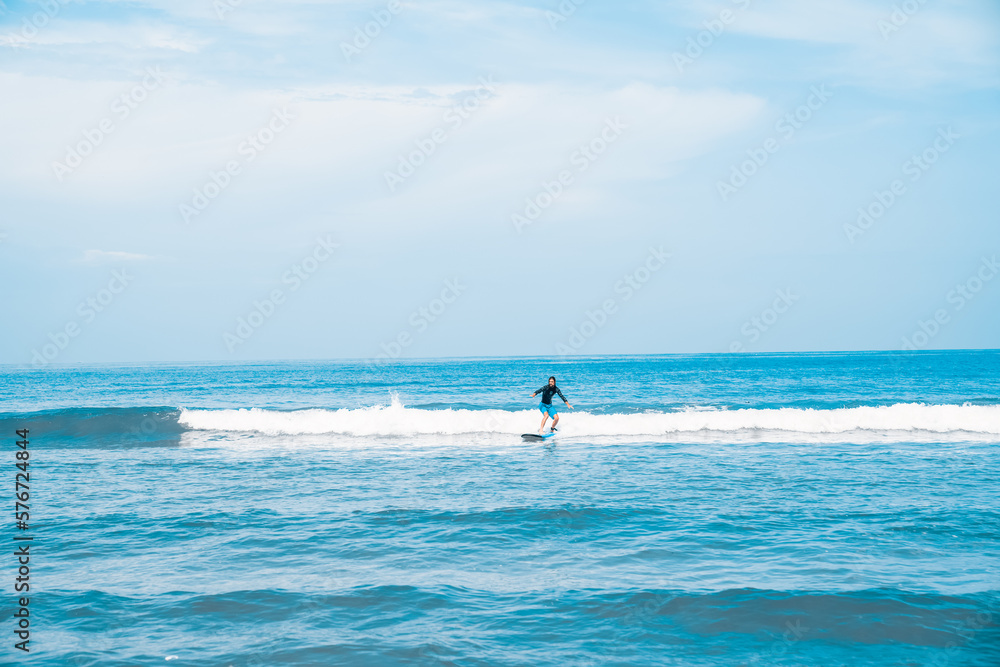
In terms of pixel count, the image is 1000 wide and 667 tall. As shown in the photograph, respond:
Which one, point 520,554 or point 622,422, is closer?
point 520,554

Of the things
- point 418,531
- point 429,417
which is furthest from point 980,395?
point 418,531

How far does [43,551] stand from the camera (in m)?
10.6

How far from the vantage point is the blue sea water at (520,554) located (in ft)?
23.6

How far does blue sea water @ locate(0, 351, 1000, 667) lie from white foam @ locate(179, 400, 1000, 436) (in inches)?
138

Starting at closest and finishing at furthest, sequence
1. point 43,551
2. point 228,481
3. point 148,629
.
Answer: point 148,629 → point 43,551 → point 228,481

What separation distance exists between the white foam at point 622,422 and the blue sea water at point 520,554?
11.5ft

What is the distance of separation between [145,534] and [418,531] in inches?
193

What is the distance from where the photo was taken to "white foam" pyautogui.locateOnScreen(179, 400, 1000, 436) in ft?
86.6

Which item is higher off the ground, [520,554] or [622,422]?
[622,422]

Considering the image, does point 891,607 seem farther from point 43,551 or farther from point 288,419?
point 288,419

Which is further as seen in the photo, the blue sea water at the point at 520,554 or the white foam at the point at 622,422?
the white foam at the point at 622,422

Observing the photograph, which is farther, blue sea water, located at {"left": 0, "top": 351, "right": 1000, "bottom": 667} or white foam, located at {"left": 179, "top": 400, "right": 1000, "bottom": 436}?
white foam, located at {"left": 179, "top": 400, "right": 1000, "bottom": 436}

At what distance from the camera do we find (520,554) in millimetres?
10227

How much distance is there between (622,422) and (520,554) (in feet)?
60.3
